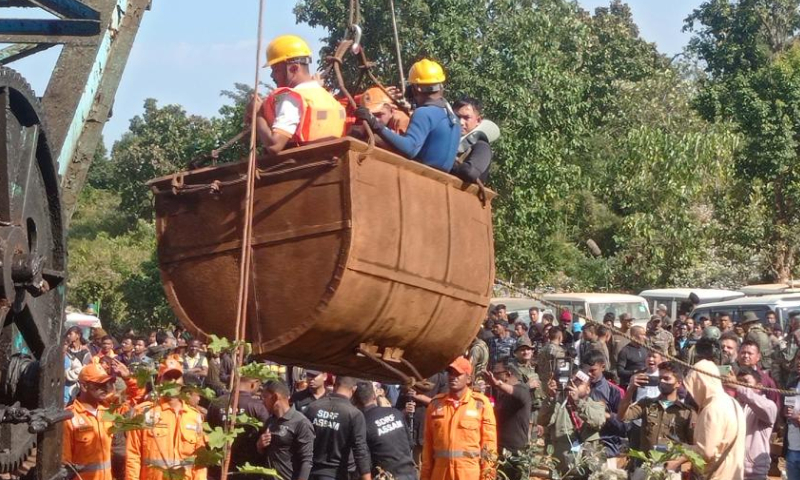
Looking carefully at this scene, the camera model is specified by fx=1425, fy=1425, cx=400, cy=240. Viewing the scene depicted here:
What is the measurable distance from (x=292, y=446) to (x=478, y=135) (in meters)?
4.16

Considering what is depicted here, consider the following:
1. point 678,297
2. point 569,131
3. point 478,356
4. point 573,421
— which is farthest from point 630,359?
point 569,131

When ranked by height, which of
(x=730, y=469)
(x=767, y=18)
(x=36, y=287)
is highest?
(x=767, y=18)

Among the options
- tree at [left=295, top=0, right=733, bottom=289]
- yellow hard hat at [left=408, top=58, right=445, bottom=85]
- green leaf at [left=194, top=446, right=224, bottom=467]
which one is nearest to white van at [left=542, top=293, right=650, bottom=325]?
tree at [left=295, top=0, right=733, bottom=289]

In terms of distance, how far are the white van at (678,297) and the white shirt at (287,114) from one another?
2555 centimetres

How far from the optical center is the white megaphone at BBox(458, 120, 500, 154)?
308 inches

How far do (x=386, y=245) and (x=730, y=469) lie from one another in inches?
196

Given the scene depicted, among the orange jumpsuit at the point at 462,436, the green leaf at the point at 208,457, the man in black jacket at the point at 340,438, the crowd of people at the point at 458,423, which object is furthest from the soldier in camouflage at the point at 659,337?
the green leaf at the point at 208,457

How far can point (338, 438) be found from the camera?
11.6m

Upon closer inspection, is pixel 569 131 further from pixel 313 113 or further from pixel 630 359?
pixel 313 113

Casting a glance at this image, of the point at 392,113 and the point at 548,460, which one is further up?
the point at 392,113

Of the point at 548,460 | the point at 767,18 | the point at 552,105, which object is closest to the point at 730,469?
the point at 548,460

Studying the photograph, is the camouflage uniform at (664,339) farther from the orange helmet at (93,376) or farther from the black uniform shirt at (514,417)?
the orange helmet at (93,376)

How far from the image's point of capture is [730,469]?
1055 centimetres

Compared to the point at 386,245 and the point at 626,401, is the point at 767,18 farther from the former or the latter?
the point at 386,245
